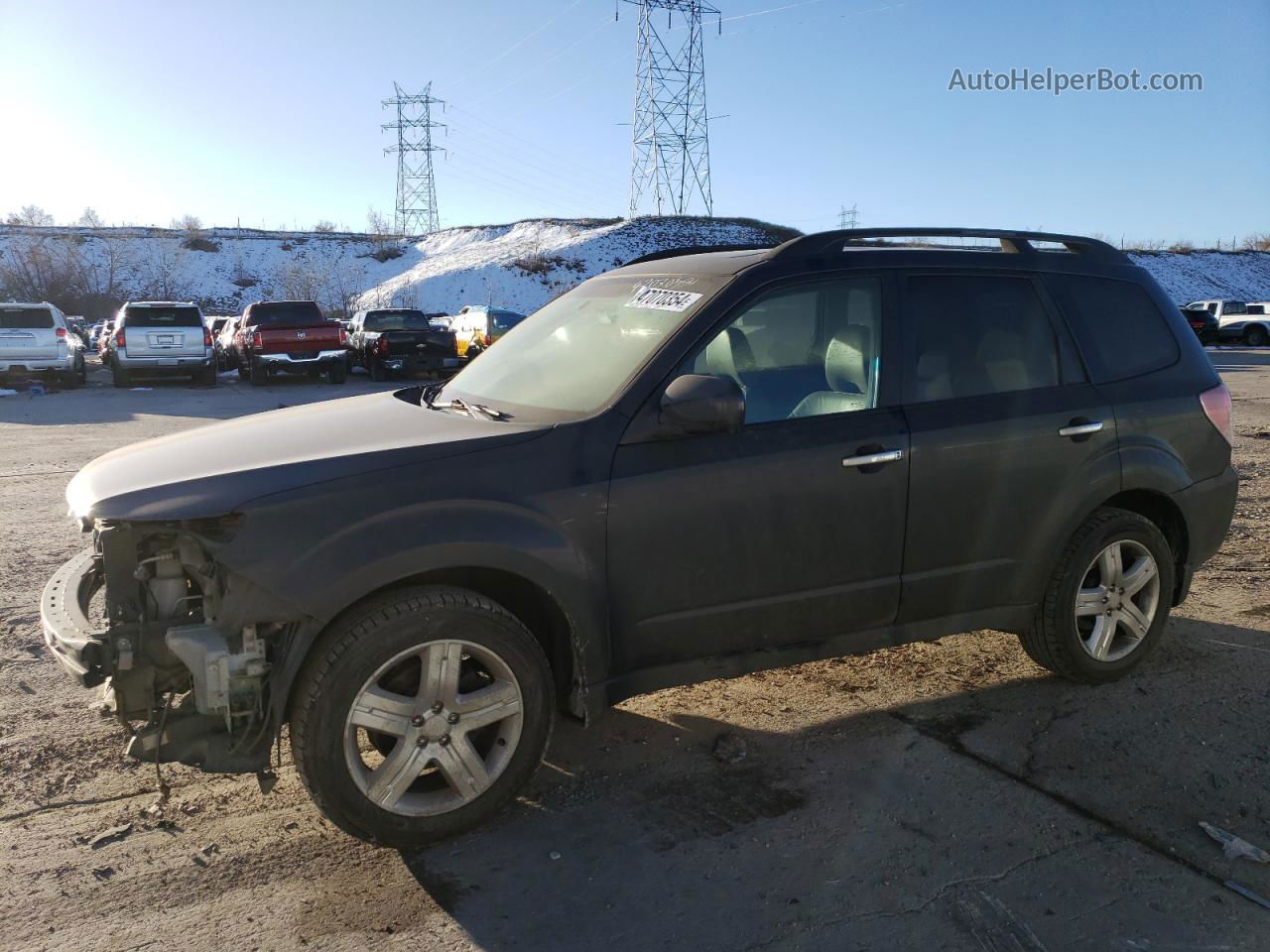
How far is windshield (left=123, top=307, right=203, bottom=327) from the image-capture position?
20.6 m

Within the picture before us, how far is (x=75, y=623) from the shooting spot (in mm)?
3018

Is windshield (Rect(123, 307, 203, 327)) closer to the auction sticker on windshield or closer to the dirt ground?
the dirt ground

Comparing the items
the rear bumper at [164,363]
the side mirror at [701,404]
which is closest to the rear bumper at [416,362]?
the rear bumper at [164,363]

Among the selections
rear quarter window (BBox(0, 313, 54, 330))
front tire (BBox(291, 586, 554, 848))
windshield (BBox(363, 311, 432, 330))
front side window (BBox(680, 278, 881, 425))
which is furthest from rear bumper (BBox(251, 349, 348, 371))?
front tire (BBox(291, 586, 554, 848))

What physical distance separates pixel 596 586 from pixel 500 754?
2.03 feet

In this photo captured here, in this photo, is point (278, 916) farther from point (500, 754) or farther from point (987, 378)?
point (987, 378)

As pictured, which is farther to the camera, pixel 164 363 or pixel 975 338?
pixel 164 363

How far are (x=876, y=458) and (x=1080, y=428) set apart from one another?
1.05 meters

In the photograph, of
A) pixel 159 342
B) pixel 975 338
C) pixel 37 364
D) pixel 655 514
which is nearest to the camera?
pixel 655 514

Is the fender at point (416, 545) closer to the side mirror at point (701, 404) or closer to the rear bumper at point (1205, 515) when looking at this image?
the side mirror at point (701, 404)

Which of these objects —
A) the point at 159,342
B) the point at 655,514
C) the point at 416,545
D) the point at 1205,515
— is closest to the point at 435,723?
the point at 416,545

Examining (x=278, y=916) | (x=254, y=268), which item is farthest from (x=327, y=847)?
(x=254, y=268)

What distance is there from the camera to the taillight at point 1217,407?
4469 mm

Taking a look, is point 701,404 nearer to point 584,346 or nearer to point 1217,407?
point 584,346
